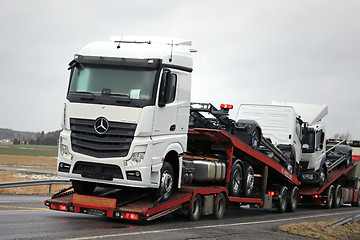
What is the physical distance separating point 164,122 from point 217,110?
3408 millimetres

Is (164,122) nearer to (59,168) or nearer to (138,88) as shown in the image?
(138,88)

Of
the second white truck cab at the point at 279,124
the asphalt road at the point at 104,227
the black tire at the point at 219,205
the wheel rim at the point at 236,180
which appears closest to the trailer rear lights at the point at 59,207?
the asphalt road at the point at 104,227

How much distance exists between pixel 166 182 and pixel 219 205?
10.4 feet

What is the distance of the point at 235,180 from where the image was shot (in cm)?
1507

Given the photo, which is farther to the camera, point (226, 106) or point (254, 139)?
point (254, 139)

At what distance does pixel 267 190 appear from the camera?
722 inches

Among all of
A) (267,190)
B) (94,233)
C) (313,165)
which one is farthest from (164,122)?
(313,165)

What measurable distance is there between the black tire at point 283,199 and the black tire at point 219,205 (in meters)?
4.76

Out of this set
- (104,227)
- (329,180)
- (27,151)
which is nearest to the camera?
(104,227)

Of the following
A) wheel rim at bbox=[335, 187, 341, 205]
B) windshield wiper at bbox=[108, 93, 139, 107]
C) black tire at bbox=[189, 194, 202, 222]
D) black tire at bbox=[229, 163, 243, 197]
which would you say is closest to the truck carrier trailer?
black tire at bbox=[189, 194, 202, 222]

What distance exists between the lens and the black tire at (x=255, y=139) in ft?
50.3

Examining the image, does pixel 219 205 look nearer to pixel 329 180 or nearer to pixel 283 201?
pixel 283 201

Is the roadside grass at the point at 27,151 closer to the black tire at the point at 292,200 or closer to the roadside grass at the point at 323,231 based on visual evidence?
the black tire at the point at 292,200

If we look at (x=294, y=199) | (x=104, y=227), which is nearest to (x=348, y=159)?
(x=294, y=199)
